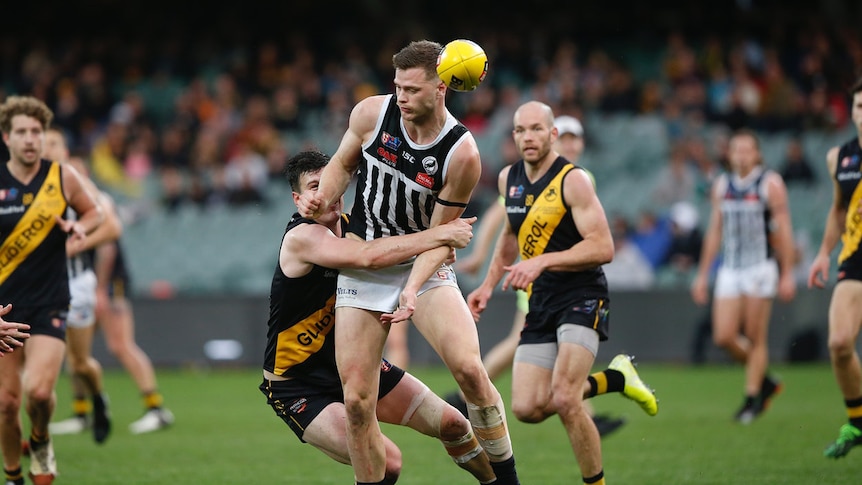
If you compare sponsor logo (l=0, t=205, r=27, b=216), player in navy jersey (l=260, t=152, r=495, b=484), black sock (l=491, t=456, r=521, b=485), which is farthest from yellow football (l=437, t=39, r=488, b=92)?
sponsor logo (l=0, t=205, r=27, b=216)

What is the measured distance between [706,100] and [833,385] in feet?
24.2

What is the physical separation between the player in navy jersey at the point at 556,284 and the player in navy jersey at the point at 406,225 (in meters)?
0.83

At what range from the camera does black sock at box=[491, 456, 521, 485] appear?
6.27 metres

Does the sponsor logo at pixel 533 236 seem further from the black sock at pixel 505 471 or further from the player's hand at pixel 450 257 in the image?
the black sock at pixel 505 471

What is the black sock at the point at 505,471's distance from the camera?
6270 mm

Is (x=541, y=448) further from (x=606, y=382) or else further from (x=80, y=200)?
(x=80, y=200)

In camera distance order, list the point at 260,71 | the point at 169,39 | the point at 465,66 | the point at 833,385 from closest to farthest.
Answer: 1. the point at 465,66
2. the point at 833,385
3. the point at 260,71
4. the point at 169,39

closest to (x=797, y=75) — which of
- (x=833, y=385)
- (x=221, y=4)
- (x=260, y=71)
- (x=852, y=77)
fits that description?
(x=852, y=77)

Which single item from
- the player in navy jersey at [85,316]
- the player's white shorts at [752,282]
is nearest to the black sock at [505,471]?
the player in navy jersey at [85,316]

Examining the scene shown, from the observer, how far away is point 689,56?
66.9ft

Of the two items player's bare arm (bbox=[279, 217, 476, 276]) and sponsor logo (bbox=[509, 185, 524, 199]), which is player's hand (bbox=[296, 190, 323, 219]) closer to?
player's bare arm (bbox=[279, 217, 476, 276])

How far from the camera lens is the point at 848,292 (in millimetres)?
8273

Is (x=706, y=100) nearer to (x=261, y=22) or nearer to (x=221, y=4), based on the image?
(x=261, y=22)

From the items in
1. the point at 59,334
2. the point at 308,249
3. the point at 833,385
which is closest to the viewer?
the point at 308,249
